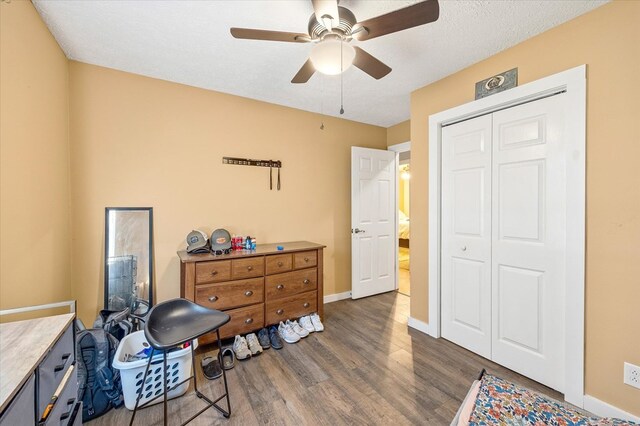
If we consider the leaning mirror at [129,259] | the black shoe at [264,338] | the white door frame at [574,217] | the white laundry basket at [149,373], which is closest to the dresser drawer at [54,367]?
the white laundry basket at [149,373]

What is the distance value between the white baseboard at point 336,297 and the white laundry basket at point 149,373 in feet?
6.52

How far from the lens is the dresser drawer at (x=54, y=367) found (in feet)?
3.03

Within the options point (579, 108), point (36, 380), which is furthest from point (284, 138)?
point (36, 380)

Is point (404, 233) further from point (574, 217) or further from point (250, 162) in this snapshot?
point (574, 217)

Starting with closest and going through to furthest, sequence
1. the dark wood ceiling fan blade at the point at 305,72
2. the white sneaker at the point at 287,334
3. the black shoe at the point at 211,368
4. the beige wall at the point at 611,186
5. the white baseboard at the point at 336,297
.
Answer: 1. the beige wall at the point at 611,186
2. the dark wood ceiling fan blade at the point at 305,72
3. the black shoe at the point at 211,368
4. the white sneaker at the point at 287,334
5. the white baseboard at the point at 336,297

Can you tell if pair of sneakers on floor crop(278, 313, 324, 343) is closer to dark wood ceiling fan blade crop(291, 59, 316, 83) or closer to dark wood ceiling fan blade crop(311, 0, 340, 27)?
dark wood ceiling fan blade crop(291, 59, 316, 83)

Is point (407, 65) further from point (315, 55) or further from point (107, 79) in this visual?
point (107, 79)

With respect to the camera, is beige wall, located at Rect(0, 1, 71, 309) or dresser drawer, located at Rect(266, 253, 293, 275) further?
dresser drawer, located at Rect(266, 253, 293, 275)

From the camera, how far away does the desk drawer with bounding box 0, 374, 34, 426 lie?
2.34ft

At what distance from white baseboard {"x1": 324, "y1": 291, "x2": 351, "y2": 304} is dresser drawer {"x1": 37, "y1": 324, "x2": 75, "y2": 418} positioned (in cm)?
272

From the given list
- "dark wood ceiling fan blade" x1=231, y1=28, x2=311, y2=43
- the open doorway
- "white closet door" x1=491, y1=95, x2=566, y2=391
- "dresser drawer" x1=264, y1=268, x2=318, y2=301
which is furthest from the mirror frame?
"white closet door" x1=491, y1=95, x2=566, y2=391

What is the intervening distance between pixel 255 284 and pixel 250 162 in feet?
4.52

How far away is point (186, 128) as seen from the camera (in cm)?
269

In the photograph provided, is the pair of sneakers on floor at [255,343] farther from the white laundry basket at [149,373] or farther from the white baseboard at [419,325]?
the white baseboard at [419,325]
